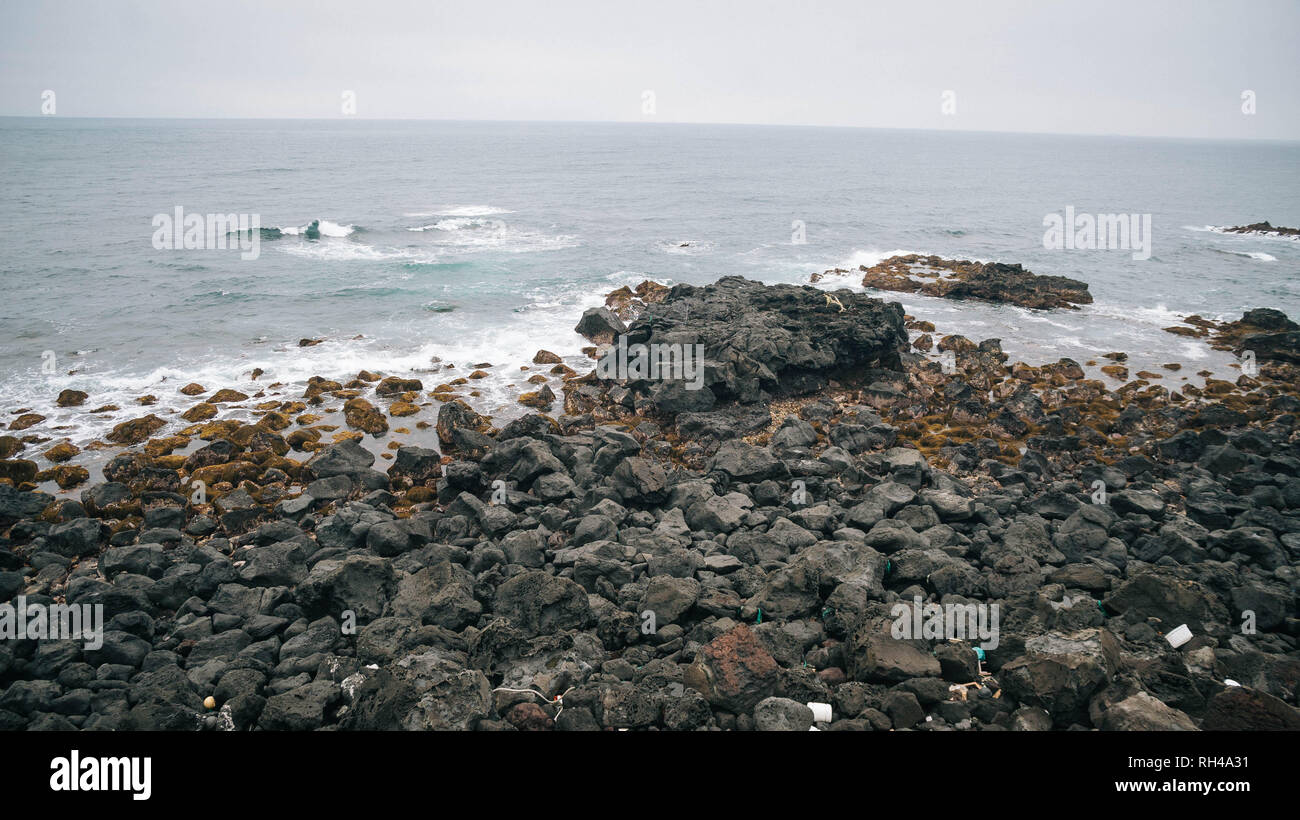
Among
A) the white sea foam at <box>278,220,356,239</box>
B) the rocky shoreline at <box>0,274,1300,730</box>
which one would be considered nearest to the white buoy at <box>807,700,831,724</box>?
the rocky shoreline at <box>0,274,1300,730</box>

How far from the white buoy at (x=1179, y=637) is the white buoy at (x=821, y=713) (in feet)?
17.1

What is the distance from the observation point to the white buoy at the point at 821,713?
321 inches

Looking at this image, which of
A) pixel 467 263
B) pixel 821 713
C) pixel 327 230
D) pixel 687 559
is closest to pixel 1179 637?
pixel 821 713

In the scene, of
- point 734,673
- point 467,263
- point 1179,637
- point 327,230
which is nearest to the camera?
point 734,673

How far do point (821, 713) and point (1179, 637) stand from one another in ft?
18.0

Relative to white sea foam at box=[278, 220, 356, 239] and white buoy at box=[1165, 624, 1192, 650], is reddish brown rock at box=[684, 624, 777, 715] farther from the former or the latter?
white sea foam at box=[278, 220, 356, 239]

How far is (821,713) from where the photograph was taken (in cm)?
822

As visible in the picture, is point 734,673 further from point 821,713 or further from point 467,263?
point 467,263

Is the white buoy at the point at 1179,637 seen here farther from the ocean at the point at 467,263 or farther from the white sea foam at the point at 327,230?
the white sea foam at the point at 327,230

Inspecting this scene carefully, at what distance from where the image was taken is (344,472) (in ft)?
53.7

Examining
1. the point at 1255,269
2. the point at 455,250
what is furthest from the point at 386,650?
the point at 1255,269

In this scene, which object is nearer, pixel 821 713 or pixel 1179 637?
pixel 821 713

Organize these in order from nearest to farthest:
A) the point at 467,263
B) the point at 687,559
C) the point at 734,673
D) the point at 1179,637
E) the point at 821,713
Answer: the point at 821,713 → the point at 734,673 → the point at 1179,637 → the point at 687,559 → the point at 467,263

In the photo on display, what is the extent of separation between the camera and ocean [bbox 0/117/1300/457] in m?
25.9
